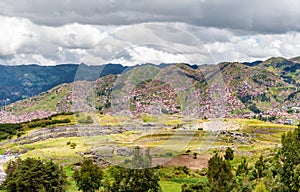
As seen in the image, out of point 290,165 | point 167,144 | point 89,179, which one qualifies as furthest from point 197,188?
point 167,144

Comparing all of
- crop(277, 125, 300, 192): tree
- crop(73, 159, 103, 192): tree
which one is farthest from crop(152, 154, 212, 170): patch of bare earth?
crop(73, 159, 103, 192): tree

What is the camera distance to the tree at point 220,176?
3934cm

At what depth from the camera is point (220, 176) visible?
137 feet

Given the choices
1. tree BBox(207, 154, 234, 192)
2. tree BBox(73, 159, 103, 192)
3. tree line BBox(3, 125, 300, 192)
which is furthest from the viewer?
tree BBox(73, 159, 103, 192)

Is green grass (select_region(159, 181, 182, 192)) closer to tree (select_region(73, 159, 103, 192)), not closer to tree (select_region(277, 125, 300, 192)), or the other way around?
tree (select_region(73, 159, 103, 192))

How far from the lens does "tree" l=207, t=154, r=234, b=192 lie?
3934cm

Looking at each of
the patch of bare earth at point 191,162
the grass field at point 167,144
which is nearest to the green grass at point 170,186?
the grass field at point 167,144

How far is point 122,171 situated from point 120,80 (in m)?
24.7

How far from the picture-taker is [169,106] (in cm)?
1602

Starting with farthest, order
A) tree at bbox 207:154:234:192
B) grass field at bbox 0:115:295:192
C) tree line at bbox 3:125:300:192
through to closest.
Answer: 1. tree at bbox 207:154:234:192
2. tree line at bbox 3:125:300:192
3. grass field at bbox 0:115:295:192

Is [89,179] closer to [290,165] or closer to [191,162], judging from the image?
[290,165]

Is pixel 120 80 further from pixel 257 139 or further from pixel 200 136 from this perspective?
pixel 257 139

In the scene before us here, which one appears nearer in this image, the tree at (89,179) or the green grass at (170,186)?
the tree at (89,179)

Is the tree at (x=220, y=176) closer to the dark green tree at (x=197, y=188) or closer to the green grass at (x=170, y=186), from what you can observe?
the dark green tree at (x=197, y=188)
